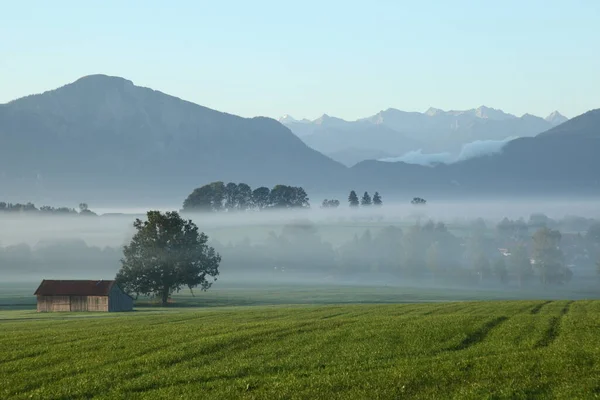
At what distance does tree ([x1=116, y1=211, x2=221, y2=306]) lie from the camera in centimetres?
14375

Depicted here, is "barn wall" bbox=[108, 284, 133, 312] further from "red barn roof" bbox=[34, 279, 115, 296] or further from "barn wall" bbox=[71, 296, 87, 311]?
"barn wall" bbox=[71, 296, 87, 311]

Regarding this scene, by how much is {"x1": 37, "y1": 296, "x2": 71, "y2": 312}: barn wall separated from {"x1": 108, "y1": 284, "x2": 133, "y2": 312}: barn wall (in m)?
8.01

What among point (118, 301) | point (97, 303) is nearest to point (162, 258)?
point (118, 301)

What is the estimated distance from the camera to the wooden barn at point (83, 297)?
132875 mm

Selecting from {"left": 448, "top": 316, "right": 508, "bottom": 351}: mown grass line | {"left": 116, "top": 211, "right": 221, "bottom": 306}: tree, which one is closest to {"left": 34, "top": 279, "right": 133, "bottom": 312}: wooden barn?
{"left": 116, "top": 211, "right": 221, "bottom": 306}: tree

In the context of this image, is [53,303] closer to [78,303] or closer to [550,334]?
[78,303]

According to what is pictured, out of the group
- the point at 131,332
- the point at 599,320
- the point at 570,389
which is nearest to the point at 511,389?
the point at 570,389

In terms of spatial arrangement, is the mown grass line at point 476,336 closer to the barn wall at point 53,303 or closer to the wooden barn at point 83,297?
the wooden barn at point 83,297

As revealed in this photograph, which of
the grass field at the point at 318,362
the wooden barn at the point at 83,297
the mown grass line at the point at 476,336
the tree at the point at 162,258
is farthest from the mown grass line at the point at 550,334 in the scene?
the tree at the point at 162,258

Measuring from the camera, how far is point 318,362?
38.4 m

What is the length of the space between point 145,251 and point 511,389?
395 ft

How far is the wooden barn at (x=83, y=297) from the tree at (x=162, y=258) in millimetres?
6884

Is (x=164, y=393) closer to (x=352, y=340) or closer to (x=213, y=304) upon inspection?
(x=352, y=340)

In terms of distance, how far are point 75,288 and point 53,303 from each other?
4493 millimetres
